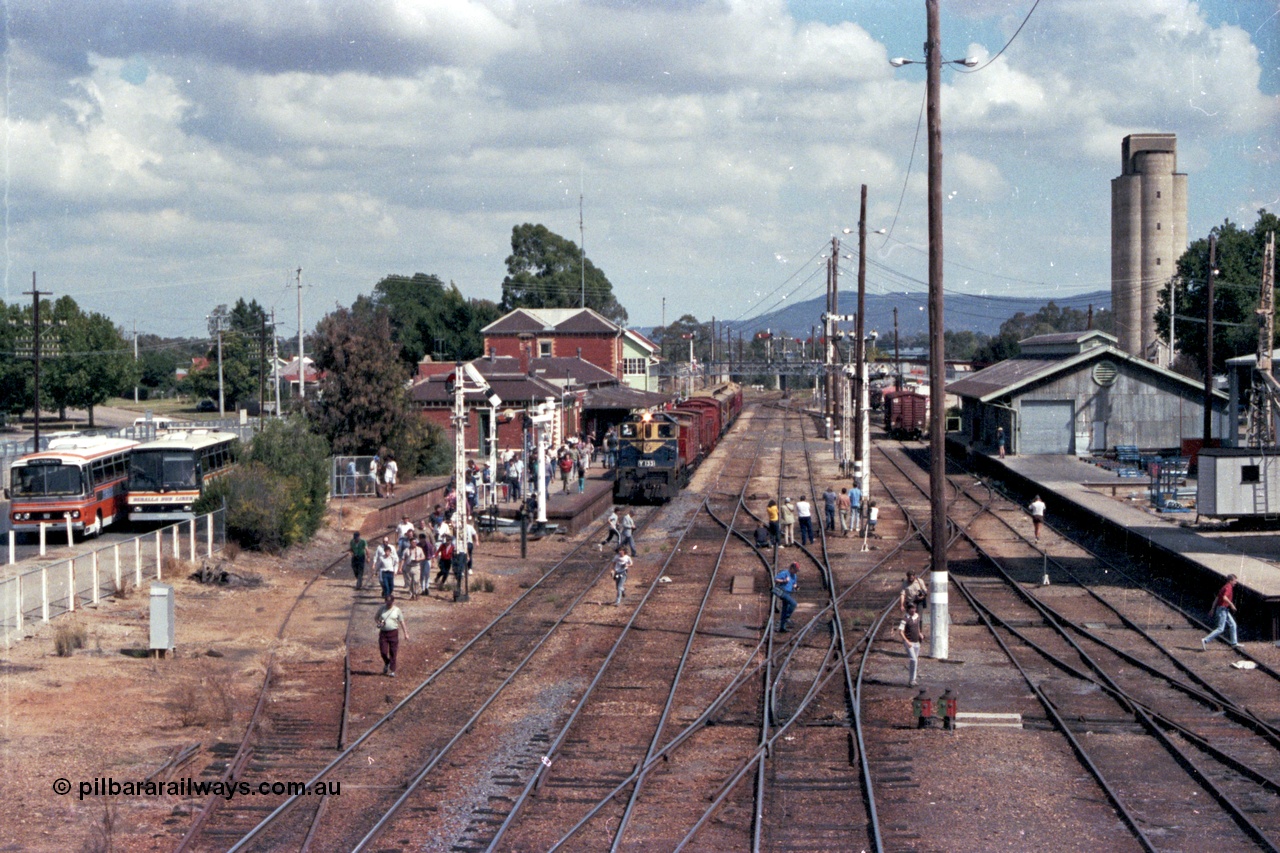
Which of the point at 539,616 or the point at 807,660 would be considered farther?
the point at 539,616

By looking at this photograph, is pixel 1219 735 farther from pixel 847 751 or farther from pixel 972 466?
pixel 972 466

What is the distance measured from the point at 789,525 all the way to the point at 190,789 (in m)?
23.2

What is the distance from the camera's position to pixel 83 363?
8231 centimetres

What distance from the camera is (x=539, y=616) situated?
23375mm

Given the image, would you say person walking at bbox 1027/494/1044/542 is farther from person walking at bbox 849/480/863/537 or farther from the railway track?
person walking at bbox 849/480/863/537

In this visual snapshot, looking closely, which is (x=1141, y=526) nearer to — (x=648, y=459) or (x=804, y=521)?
(x=804, y=521)

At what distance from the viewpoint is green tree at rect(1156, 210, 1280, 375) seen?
71.2 meters

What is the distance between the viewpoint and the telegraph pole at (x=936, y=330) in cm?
1927

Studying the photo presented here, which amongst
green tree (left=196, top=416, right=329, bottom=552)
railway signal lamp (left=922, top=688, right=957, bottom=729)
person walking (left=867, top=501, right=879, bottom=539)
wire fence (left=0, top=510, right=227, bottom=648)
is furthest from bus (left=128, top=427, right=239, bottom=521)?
railway signal lamp (left=922, top=688, right=957, bottom=729)

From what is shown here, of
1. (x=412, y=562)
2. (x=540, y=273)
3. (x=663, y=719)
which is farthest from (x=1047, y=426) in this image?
(x=540, y=273)

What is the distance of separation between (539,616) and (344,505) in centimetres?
1650

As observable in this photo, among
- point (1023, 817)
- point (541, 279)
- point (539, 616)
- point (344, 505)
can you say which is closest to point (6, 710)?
point (539, 616)

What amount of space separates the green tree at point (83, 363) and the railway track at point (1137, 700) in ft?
228

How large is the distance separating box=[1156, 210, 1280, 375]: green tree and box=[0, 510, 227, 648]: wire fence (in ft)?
194
